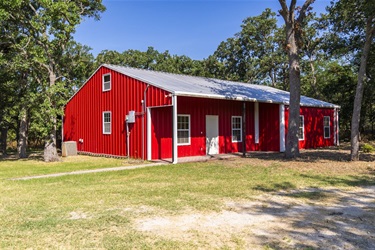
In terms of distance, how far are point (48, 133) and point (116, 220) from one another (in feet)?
34.8

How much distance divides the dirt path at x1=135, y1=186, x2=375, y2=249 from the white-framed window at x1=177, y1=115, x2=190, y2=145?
8.38 meters

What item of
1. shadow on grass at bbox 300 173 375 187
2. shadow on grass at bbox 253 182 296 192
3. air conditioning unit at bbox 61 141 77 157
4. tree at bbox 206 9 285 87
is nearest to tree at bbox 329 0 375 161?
shadow on grass at bbox 300 173 375 187

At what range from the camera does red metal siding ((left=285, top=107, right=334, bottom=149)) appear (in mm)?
19672

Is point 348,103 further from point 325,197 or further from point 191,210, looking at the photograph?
point 191,210

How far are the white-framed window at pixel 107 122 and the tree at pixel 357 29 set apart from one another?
10.7 meters

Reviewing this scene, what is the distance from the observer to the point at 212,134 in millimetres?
16312

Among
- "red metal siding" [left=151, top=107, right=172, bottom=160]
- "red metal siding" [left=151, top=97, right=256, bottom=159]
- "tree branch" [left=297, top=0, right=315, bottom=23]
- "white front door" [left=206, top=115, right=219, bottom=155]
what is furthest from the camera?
"white front door" [left=206, top=115, right=219, bottom=155]

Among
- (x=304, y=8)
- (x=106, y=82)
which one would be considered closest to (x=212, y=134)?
(x=106, y=82)

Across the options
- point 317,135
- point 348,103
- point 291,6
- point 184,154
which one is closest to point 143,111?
point 184,154

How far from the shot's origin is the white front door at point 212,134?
16.1 metres

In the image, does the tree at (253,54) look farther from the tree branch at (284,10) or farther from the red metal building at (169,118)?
the tree branch at (284,10)

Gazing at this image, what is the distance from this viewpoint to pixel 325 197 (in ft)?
22.6

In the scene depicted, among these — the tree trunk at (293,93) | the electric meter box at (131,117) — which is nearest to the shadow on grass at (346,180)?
the tree trunk at (293,93)

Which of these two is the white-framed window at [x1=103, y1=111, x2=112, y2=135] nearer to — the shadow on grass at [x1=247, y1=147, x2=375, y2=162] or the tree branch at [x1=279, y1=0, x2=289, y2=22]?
the shadow on grass at [x1=247, y1=147, x2=375, y2=162]
